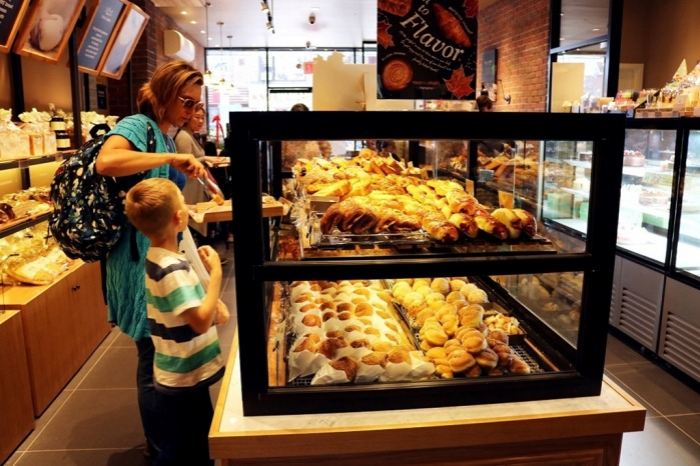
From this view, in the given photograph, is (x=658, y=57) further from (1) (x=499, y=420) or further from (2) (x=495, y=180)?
(1) (x=499, y=420)

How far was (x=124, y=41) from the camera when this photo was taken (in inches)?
243

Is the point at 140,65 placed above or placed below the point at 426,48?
above

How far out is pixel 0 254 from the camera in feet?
11.3

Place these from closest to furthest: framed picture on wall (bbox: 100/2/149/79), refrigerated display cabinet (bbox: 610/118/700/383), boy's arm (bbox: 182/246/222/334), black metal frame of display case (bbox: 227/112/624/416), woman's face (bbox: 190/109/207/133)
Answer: black metal frame of display case (bbox: 227/112/624/416), boy's arm (bbox: 182/246/222/334), woman's face (bbox: 190/109/207/133), refrigerated display cabinet (bbox: 610/118/700/383), framed picture on wall (bbox: 100/2/149/79)

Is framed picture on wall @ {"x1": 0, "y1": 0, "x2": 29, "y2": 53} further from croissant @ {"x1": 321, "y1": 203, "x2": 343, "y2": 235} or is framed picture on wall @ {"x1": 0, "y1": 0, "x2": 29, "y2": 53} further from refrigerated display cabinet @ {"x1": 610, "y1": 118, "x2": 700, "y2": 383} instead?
refrigerated display cabinet @ {"x1": 610, "y1": 118, "x2": 700, "y2": 383}

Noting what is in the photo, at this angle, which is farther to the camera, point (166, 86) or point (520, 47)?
point (520, 47)

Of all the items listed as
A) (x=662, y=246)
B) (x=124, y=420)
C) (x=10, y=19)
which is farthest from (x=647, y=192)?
Answer: (x=10, y=19)

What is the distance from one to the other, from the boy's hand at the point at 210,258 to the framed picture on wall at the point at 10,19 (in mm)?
2435

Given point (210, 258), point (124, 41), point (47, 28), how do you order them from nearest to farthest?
point (210, 258) → point (47, 28) → point (124, 41)

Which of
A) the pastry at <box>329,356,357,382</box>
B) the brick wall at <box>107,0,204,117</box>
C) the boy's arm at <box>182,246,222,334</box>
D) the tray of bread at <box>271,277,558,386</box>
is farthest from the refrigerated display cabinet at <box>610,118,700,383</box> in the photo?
the brick wall at <box>107,0,204,117</box>

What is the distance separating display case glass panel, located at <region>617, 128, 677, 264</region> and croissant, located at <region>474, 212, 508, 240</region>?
2780 mm

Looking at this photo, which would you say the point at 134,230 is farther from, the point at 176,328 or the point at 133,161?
the point at 176,328

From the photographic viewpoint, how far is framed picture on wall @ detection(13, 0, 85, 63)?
12.8ft

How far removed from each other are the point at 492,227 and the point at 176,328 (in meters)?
1.09
